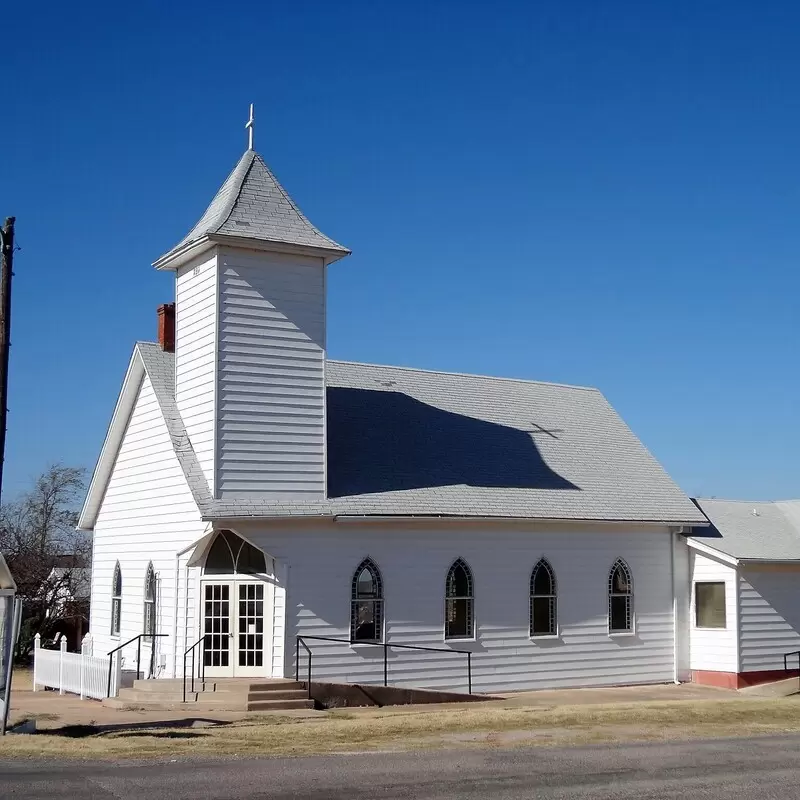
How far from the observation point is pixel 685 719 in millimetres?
21078

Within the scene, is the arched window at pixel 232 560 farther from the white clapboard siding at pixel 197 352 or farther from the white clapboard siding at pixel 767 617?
the white clapboard siding at pixel 767 617

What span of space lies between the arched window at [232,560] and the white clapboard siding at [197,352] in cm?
126

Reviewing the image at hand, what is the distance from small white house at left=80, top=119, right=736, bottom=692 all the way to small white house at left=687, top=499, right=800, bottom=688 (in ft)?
1.84

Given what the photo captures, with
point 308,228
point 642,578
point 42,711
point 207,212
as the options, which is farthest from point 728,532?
point 42,711

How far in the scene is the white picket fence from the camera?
917 inches

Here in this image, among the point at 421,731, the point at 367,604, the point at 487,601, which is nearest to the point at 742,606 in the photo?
the point at 487,601

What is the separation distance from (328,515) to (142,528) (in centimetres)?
539

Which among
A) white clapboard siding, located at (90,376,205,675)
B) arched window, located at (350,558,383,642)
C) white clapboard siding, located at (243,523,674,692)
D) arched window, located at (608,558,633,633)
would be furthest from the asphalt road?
arched window, located at (608,558,633,633)

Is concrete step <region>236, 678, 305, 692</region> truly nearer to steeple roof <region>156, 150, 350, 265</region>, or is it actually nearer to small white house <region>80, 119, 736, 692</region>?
small white house <region>80, 119, 736, 692</region>

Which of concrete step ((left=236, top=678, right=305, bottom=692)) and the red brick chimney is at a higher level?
the red brick chimney

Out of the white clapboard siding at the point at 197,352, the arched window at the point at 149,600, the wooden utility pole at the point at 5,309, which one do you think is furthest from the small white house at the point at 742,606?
the wooden utility pole at the point at 5,309

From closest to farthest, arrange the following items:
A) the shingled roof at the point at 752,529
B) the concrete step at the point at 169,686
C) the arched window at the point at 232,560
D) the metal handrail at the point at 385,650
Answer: the concrete step at the point at 169,686 → the metal handrail at the point at 385,650 → the arched window at the point at 232,560 → the shingled roof at the point at 752,529

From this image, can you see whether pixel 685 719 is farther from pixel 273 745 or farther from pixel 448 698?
pixel 273 745

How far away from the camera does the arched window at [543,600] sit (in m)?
26.6
